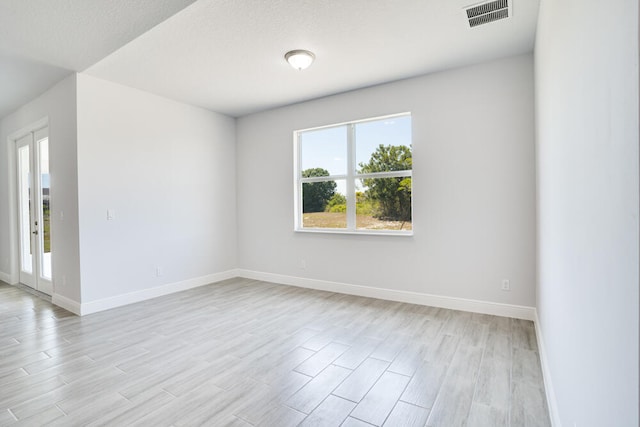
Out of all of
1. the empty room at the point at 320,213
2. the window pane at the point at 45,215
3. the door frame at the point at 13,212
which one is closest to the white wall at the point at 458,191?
the empty room at the point at 320,213

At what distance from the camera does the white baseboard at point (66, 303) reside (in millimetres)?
3678

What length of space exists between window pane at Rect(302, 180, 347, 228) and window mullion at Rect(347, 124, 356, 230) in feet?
0.27

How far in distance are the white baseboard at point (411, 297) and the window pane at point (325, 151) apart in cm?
163

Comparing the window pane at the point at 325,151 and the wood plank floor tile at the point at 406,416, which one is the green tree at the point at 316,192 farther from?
the wood plank floor tile at the point at 406,416

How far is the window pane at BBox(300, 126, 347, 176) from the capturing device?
4.59m

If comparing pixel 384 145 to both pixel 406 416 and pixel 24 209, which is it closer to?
pixel 406 416

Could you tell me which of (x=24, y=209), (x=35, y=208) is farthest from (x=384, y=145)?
(x=24, y=209)

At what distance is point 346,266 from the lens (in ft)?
14.6

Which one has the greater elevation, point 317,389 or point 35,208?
point 35,208

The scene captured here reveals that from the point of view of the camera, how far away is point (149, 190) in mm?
4348

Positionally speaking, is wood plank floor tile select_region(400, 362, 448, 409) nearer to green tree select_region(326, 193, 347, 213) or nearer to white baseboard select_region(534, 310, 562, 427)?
white baseboard select_region(534, 310, 562, 427)

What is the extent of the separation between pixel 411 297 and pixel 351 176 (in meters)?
1.78

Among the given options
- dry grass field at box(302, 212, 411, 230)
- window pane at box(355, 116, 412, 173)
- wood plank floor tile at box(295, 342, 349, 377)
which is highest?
window pane at box(355, 116, 412, 173)

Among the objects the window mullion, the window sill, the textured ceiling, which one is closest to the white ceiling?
the textured ceiling
